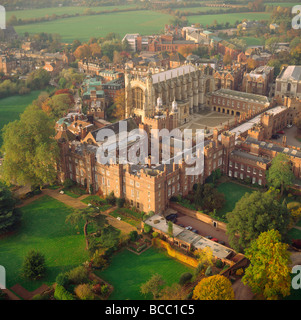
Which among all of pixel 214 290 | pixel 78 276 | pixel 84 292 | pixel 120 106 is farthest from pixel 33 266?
pixel 120 106

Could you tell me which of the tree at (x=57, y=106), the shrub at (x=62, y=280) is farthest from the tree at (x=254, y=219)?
the tree at (x=57, y=106)

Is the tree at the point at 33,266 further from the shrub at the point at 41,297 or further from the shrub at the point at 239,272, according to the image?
the shrub at the point at 239,272

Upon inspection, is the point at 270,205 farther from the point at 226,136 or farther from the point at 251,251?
the point at 226,136

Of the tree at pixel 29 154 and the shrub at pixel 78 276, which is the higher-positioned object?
the tree at pixel 29 154

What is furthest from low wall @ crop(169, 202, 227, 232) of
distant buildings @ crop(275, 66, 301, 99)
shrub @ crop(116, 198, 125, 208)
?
distant buildings @ crop(275, 66, 301, 99)

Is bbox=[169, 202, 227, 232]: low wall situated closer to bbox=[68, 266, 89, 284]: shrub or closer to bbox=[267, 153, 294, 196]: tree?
bbox=[267, 153, 294, 196]: tree
